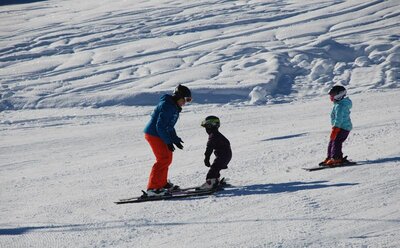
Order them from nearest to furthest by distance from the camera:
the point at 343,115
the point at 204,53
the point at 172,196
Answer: the point at 172,196
the point at 343,115
the point at 204,53

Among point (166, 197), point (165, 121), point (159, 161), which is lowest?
point (166, 197)

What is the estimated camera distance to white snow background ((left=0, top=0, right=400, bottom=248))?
572cm

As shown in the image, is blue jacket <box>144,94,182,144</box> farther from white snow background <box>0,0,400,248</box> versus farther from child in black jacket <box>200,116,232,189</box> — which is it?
white snow background <box>0,0,400,248</box>

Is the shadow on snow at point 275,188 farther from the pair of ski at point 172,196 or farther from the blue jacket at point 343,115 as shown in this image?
the blue jacket at point 343,115

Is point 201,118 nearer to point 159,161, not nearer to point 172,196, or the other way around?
point 159,161

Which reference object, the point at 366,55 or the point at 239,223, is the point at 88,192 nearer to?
the point at 239,223

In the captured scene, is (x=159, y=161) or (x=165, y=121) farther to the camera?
(x=159, y=161)

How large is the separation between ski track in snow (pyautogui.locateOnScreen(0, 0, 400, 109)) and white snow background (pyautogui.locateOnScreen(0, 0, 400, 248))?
13 cm

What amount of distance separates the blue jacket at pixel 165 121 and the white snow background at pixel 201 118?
0.83 meters

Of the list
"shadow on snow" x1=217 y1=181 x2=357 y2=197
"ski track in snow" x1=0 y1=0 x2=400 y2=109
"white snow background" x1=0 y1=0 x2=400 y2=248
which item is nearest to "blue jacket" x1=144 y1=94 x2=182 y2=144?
"white snow background" x1=0 y1=0 x2=400 y2=248

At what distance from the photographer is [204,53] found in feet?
109

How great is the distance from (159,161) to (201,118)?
13120 millimetres

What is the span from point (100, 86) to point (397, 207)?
2449cm

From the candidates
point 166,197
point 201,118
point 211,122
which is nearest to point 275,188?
point 211,122
